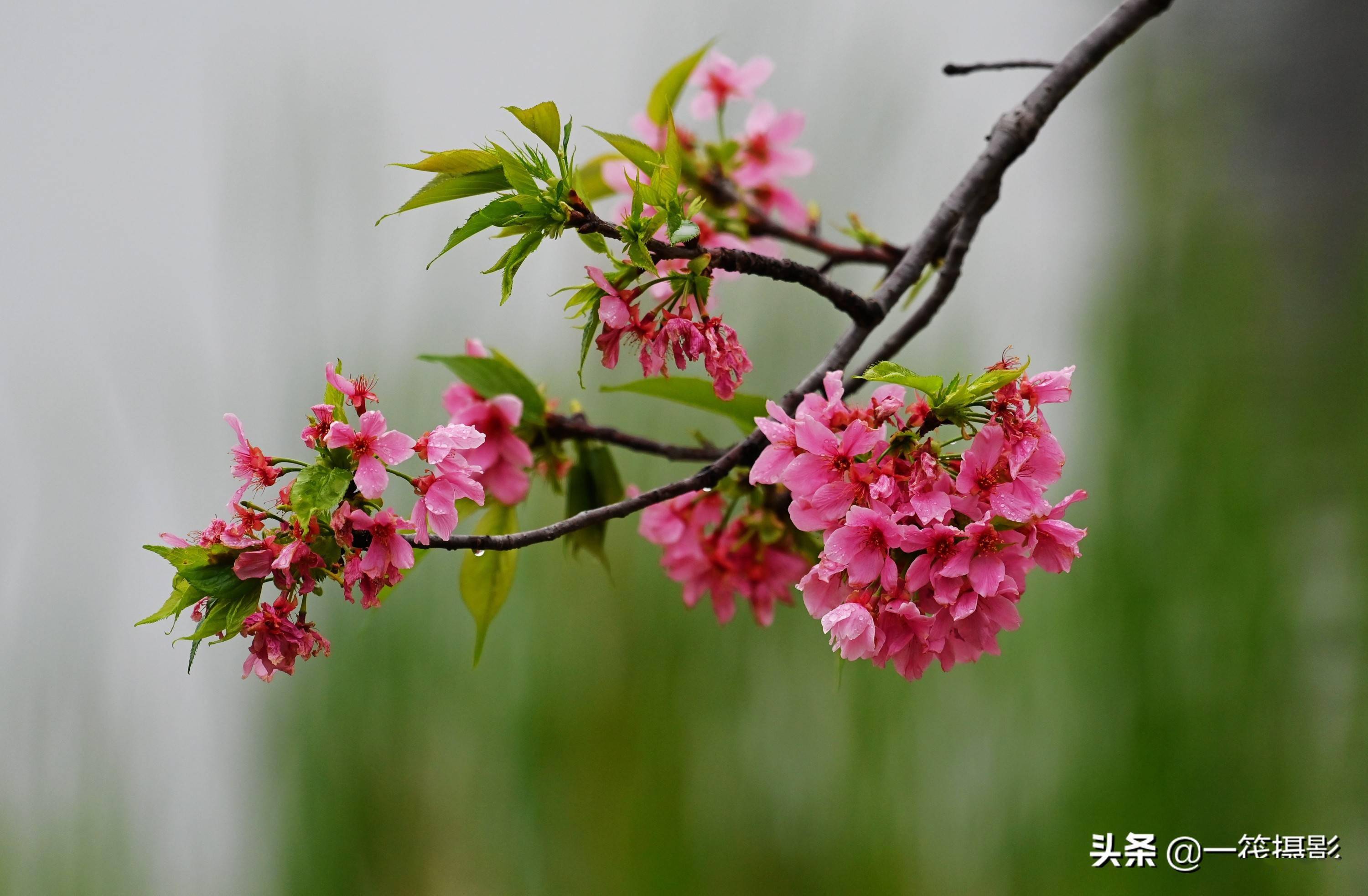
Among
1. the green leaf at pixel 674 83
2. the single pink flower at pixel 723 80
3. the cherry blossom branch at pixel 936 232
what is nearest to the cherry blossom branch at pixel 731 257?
the cherry blossom branch at pixel 936 232

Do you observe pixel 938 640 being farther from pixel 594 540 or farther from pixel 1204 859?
pixel 1204 859

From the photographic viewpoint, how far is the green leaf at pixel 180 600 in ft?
1.05

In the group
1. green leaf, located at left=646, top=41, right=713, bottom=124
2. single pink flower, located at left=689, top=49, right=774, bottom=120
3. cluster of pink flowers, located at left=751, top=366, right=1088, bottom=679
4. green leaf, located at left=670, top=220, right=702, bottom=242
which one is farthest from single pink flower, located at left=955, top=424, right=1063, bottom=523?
single pink flower, located at left=689, top=49, right=774, bottom=120

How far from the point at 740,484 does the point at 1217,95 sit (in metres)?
1.37

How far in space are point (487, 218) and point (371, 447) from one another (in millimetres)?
84

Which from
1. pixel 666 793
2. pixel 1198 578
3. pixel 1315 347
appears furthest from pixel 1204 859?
pixel 1315 347

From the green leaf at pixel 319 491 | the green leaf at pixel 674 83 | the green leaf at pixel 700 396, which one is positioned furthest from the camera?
the green leaf at pixel 674 83

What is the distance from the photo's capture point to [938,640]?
35cm

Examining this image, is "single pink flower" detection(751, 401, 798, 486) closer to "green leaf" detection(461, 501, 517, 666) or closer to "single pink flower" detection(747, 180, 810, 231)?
"green leaf" detection(461, 501, 517, 666)

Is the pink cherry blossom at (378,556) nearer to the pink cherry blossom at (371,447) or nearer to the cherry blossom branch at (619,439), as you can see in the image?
the pink cherry blossom at (371,447)

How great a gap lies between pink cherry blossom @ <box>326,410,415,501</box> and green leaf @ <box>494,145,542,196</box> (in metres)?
0.09

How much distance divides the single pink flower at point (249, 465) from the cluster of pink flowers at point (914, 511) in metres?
0.17

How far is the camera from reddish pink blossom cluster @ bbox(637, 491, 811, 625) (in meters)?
0.54

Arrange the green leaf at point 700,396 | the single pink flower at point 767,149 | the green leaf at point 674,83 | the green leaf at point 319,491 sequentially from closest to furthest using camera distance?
1. the green leaf at point 319,491
2. the green leaf at point 700,396
3. the green leaf at point 674,83
4. the single pink flower at point 767,149
